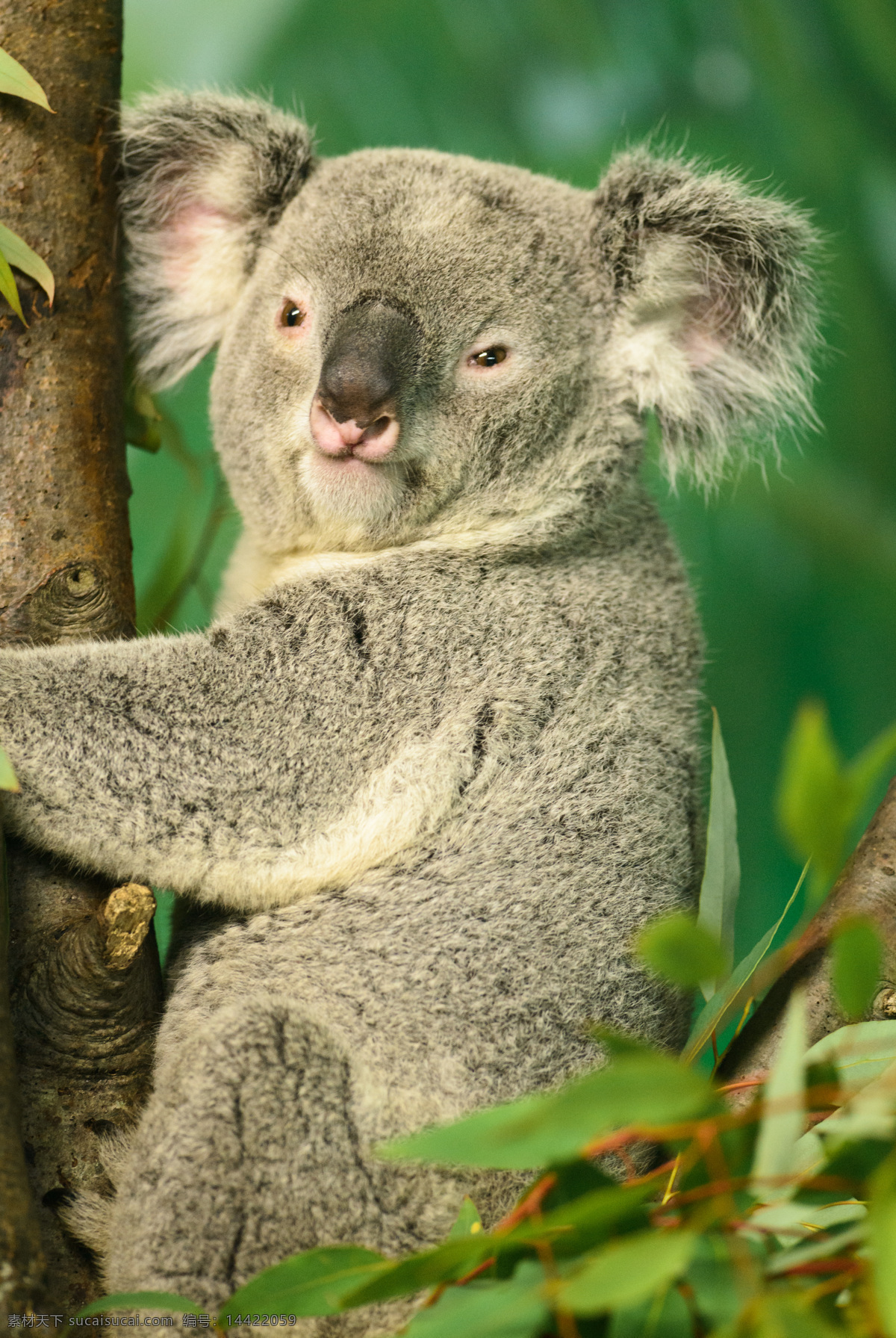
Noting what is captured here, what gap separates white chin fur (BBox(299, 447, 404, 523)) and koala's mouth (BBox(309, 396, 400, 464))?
4 centimetres

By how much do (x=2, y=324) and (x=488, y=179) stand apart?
979 millimetres

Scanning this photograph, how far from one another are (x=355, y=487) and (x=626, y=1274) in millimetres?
1451

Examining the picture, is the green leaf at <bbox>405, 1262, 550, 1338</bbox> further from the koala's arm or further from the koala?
the koala's arm

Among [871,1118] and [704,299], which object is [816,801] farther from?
[704,299]

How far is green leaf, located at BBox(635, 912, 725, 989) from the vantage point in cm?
80

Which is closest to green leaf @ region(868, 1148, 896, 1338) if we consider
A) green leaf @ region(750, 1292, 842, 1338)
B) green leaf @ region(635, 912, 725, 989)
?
green leaf @ region(750, 1292, 842, 1338)

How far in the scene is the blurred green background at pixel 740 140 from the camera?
3164 millimetres

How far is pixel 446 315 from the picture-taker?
200 centimetres

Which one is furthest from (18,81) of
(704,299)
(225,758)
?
(704,299)

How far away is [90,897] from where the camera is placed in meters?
1.70

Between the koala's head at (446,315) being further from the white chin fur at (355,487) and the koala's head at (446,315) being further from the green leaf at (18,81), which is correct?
the green leaf at (18,81)

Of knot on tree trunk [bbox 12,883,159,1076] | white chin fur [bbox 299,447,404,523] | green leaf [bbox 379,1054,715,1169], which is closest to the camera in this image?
green leaf [bbox 379,1054,715,1169]

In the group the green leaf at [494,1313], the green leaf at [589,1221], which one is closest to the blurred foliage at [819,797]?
the green leaf at [589,1221]

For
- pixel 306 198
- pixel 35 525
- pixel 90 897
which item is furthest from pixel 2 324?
pixel 90 897
